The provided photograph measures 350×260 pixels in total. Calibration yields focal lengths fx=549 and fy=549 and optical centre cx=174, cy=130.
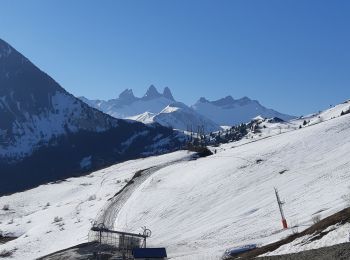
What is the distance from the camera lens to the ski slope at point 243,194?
49844mm

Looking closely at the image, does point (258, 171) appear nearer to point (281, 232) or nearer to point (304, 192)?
point (304, 192)

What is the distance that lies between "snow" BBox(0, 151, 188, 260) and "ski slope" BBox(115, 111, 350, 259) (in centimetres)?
613

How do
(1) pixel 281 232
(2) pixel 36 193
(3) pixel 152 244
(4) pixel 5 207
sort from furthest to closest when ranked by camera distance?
1. (2) pixel 36 193
2. (4) pixel 5 207
3. (3) pixel 152 244
4. (1) pixel 281 232

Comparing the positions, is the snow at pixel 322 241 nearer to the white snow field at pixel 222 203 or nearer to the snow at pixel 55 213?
the white snow field at pixel 222 203

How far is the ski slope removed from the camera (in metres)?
49.8

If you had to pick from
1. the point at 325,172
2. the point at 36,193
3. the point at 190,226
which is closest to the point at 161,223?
the point at 190,226

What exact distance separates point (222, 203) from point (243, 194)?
2.87 metres

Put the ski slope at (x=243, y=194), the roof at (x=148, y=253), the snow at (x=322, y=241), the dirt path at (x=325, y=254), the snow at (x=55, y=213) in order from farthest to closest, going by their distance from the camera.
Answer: the snow at (x=55, y=213) → the ski slope at (x=243, y=194) → the roof at (x=148, y=253) → the snow at (x=322, y=241) → the dirt path at (x=325, y=254)

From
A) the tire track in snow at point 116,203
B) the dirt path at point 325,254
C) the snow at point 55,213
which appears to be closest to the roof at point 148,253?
the snow at point 55,213

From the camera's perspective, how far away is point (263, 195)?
61188 mm

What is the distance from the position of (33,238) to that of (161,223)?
50.4ft

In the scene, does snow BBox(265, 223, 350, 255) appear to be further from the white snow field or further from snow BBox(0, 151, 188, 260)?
snow BBox(0, 151, 188, 260)

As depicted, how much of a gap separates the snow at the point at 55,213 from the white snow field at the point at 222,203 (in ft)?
0.70

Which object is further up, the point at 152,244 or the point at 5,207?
the point at 5,207
